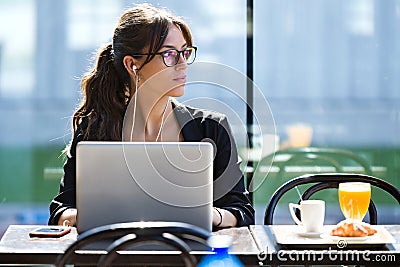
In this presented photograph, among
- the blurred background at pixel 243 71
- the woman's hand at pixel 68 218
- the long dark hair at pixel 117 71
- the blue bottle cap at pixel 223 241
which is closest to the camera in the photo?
the blue bottle cap at pixel 223 241

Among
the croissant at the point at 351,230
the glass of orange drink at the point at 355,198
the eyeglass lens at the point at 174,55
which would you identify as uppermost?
the eyeglass lens at the point at 174,55

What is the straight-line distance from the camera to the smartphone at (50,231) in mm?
2131

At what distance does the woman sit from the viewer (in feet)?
8.46

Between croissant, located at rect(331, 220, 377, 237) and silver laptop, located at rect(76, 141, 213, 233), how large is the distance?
0.33 metres

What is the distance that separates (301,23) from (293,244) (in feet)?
5.83

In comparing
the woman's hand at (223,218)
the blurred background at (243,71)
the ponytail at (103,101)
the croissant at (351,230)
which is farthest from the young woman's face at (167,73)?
the blurred background at (243,71)

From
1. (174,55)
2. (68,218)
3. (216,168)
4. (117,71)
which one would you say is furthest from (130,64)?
(68,218)

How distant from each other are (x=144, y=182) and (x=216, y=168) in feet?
2.11

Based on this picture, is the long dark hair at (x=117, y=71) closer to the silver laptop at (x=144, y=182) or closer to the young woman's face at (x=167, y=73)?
the young woman's face at (x=167, y=73)

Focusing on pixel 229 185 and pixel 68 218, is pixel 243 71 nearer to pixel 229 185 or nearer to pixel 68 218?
pixel 229 185

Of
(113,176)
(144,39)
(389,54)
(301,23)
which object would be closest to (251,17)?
(301,23)

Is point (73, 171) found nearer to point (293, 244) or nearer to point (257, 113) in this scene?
point (293, 244)

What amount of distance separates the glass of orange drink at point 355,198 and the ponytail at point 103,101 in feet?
2.58

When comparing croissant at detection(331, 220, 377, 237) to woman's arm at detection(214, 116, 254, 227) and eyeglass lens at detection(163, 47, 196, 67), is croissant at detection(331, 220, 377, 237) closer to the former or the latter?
woman's arm at detection(214, 116, 254, 227)
